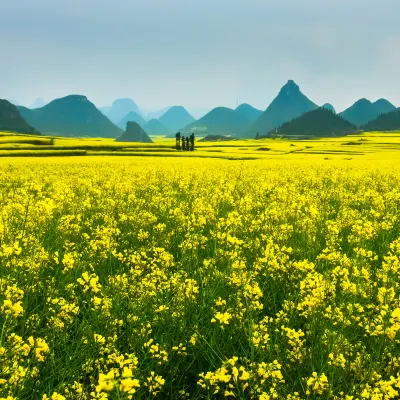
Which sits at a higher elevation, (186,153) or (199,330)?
(186,153)

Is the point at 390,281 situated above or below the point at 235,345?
above

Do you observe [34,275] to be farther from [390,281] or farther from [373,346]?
[390,281]

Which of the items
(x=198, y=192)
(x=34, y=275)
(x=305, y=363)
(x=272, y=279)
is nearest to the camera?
(x=305, y=363)

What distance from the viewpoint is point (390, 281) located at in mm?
4180

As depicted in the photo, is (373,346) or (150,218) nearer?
(373,346)

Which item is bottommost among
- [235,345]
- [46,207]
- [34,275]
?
[235,345]

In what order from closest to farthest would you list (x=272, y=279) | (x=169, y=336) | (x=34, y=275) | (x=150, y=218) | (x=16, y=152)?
(x=169, y=336), (x=34, y=275), (x=272, y=279), (x=150, y=218), (x=16, y=152)

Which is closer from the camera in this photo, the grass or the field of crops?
the field of crops

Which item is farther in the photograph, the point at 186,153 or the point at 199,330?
the point at 186,153

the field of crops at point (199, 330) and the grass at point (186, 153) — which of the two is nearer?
the field of crops at point (199, 330)

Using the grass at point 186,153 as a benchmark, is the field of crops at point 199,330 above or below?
below

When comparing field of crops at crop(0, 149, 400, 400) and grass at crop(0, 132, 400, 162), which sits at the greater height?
grass at crop(0, 132, 400, 162)

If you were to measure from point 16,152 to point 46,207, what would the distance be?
4872 centimetres

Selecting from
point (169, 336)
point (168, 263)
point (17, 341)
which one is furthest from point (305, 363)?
point (17, 341)
